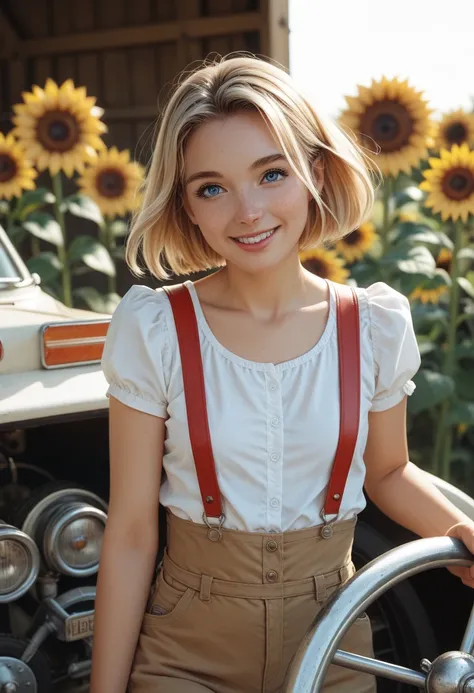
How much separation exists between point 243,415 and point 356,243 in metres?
2.54

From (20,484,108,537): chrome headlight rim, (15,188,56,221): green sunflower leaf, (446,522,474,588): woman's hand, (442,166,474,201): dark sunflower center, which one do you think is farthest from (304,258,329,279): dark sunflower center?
(446,522,474,588): woman's hand

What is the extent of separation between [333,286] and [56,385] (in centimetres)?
70

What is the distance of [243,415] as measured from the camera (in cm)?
151

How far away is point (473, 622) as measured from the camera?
1.20m

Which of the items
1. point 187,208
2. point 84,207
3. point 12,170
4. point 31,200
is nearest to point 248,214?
point 187,208

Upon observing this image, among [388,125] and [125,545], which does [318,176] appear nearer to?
[125,545]

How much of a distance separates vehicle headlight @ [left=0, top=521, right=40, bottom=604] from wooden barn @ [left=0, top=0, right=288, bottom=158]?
460 cm

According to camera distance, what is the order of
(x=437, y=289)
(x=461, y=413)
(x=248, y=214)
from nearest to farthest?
(x=248, y=214), (x=461, y=413), (x=437, y=289)

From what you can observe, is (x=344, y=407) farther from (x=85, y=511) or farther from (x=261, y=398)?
(x=85, y=511)

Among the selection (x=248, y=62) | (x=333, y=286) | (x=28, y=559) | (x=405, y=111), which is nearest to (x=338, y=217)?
(x=333, y=286)

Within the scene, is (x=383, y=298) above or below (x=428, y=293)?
above

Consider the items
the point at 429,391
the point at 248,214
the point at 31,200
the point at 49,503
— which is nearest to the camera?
the point at 248,214

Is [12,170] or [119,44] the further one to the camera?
[119,44]

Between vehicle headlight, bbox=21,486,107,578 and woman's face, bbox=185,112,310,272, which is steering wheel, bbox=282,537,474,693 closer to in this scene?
woman's face, bbox=185,112,310,272
